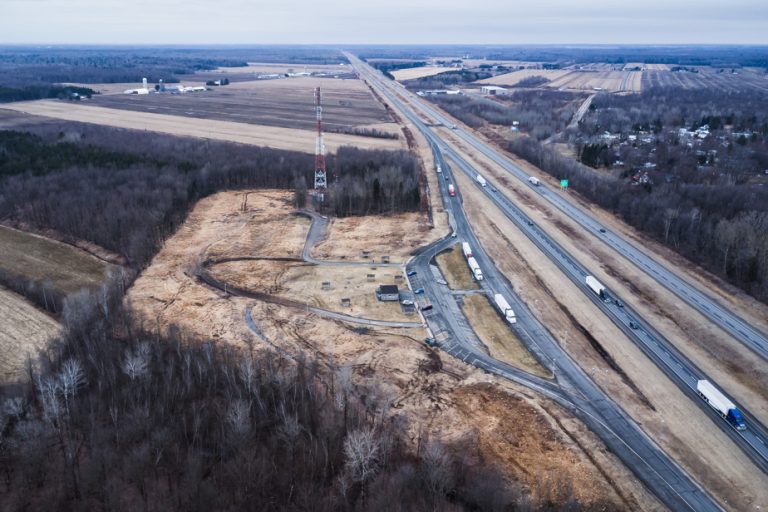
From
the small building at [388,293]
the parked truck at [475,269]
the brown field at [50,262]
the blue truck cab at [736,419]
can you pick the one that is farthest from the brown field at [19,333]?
the blue truck cab at [736,419]

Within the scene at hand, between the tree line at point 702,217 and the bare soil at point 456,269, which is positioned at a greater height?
the tree line at point 702,217

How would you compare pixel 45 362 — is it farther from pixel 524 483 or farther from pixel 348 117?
pixel 348 117

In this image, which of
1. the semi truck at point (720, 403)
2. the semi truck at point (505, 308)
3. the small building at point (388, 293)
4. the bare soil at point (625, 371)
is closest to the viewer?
the bare soil at point (625, 371)

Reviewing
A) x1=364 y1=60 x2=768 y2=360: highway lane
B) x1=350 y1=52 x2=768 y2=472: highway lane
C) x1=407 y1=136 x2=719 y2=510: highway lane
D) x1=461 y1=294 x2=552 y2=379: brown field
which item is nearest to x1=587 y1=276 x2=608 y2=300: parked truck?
x1=350 y1=52 x2=768 y2=472: highway lane

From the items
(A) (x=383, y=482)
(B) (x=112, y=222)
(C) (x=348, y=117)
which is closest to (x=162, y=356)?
(A) (x=383, y=482)

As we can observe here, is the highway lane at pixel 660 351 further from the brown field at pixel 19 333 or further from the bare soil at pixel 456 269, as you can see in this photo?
the brown field at pixel 19 333

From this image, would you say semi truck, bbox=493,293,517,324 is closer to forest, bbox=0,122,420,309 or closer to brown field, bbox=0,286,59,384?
forest, bbox=0,122,420,309
